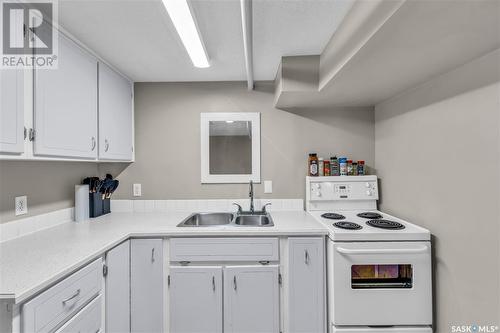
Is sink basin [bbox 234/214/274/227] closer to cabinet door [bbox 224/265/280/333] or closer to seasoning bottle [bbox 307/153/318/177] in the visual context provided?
cabinet door [bbox 224/265/280/333]

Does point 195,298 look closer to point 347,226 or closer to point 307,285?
point 307,285

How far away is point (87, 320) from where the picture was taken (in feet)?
3.91

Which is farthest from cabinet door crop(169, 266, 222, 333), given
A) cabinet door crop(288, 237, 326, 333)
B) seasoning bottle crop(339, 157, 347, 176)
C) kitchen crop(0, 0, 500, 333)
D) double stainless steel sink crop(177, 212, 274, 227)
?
seasoning bottle crop(339, 157, 347, 176)

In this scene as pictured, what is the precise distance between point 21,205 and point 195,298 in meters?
1.28

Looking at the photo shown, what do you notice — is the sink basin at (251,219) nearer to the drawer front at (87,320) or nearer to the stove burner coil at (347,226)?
the stove burner coil at (347,226)

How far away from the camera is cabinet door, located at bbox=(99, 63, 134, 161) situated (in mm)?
1778

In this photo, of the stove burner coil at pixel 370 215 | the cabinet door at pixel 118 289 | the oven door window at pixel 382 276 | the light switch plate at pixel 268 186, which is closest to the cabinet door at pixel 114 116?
the cabinet door at pixel 118 289

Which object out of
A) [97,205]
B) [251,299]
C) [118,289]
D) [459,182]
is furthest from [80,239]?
[459,182]

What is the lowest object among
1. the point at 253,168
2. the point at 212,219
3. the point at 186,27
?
the point at 212,219

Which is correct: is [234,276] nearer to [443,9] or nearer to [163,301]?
[163,301]

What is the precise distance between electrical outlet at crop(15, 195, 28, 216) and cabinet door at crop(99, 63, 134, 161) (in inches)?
19.8

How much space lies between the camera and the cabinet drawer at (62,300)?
0.89 metres

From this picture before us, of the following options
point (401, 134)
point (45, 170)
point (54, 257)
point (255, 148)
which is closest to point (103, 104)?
point (45, 170)

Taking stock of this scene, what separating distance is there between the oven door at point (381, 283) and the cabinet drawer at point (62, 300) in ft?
4.72
